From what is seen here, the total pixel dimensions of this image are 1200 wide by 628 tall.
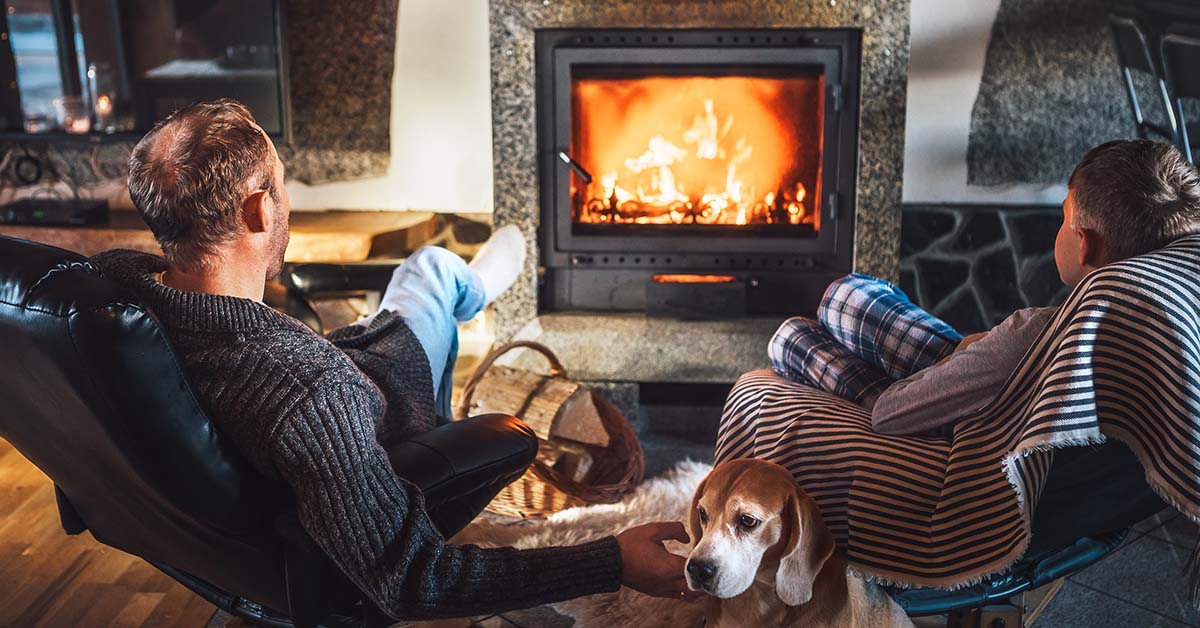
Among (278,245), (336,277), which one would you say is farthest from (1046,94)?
(278,245)

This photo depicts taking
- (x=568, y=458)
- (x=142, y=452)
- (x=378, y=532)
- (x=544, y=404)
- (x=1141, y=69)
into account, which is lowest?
(x=568, y=458)

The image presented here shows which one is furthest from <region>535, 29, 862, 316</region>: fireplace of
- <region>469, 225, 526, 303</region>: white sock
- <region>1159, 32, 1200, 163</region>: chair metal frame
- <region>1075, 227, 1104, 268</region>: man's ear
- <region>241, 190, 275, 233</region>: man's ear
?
<region>241, 190, 275, 233</region>: man's ear

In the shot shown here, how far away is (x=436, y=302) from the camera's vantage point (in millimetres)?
2242

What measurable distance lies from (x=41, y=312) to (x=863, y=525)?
1179mm

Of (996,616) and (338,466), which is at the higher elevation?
(338,466)

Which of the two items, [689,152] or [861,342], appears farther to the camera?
[689,152]

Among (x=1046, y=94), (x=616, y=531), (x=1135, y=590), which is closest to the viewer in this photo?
(x=1135, y=590)

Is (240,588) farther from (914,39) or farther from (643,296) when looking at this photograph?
(914,39)

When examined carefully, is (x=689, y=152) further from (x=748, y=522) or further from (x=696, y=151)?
(x=748, y=522)

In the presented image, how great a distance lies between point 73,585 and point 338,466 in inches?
48.9

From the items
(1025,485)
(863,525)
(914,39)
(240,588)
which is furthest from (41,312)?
(914,39)

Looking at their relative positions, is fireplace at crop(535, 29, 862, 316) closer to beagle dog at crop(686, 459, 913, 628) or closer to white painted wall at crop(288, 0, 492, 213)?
white painted wall at crop(288, 0, 492, 213)

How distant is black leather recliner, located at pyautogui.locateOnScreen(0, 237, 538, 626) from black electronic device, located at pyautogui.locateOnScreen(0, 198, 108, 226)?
6.59 ft

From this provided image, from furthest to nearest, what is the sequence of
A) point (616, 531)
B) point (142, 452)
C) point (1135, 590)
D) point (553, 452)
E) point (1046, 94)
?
point (1046, 94)
point (553, 452)
point (616, 531)
point (1135, 590)
point (142, 452)
